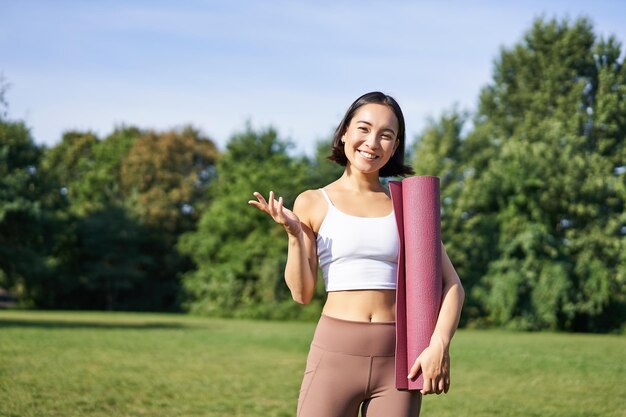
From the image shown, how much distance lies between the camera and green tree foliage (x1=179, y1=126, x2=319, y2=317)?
41.8 m

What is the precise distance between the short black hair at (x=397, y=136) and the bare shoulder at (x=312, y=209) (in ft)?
0.94

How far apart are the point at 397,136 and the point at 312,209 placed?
19.4 inches

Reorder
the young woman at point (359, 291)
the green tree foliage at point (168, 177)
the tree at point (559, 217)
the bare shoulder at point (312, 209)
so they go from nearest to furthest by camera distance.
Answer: the young woman at point (359, 291)
the bare shoulder at point (312, 209)
the tree at point (559, 217)
the green tree foliage at point (168, 177)

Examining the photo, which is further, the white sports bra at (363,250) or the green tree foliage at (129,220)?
the green tree foliage at (129,220)

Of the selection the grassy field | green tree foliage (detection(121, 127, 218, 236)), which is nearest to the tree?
the grassy field

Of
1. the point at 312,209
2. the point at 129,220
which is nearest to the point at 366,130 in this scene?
the point at 312,209

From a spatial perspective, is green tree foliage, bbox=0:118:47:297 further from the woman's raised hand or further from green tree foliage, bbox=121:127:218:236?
the woman's raised hand

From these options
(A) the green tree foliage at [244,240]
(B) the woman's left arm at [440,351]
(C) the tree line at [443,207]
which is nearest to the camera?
(B) the woman's left arm at [440,351]

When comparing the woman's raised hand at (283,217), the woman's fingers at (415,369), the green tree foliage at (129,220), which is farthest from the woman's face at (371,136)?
the green tree foliage at (129,220)

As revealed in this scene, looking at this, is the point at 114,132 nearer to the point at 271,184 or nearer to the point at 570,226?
the point at 271,184

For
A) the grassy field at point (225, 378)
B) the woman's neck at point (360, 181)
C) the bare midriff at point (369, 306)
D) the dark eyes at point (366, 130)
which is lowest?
the grassy field at point (225, 378)

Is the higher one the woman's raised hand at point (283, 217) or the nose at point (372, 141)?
the nose at point (372, 141)

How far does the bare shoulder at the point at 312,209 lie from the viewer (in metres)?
3.10

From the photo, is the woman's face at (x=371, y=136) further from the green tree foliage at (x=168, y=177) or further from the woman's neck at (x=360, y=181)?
the green tree foliage at (x=168, y=177)
